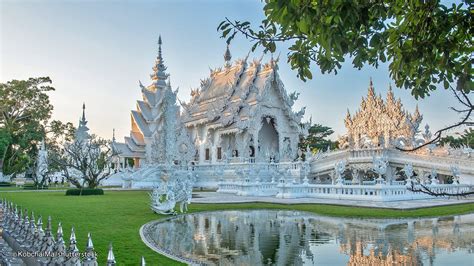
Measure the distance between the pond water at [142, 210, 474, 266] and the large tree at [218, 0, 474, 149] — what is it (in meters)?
3.74

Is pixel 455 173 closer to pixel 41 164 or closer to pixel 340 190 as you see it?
pixel 340 190

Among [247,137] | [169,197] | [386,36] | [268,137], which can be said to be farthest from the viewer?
[268,137]

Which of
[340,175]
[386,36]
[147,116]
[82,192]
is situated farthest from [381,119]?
[386,36]

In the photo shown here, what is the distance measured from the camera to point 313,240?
9438 mm

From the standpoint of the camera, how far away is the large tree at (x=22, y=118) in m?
47.9

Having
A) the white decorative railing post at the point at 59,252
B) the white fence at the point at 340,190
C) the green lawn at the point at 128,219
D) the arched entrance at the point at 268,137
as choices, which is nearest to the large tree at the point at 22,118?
the arched entrance at the point at 268,137

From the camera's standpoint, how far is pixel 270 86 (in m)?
38.6

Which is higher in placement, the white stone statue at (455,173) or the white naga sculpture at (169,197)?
the white stone statue at (455,173)

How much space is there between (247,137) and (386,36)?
108 feet

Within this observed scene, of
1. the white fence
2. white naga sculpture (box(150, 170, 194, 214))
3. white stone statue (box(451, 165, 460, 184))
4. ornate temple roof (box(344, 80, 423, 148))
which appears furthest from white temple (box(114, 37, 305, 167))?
white naga sculpture (box(150, 170, 194, 214))

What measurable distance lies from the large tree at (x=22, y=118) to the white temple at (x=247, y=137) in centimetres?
1168

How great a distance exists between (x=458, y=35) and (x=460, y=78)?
0.63 m

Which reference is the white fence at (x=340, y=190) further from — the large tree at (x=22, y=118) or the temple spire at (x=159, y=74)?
the large tree at (x=22, y=118)

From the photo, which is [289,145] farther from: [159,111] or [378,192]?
[378,192]
